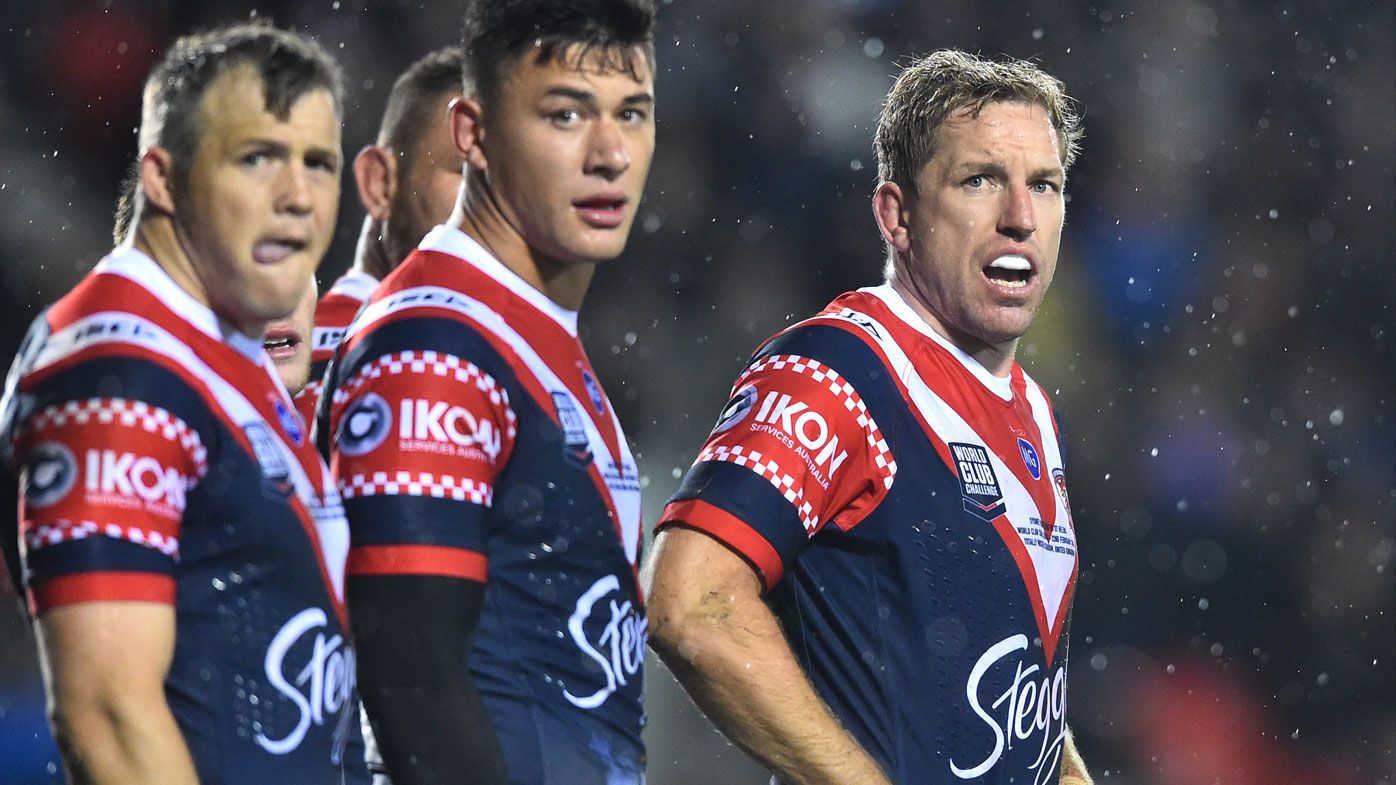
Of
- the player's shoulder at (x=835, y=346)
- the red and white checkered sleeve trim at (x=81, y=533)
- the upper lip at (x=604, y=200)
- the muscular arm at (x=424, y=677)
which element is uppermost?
the upper lip at (x=604, y=200)

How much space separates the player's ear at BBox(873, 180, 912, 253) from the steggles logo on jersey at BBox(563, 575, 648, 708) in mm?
1430

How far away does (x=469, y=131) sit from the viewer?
2.99 metres

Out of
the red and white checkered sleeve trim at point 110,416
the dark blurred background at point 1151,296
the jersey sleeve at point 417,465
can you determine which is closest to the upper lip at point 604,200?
the jersey sleeve at point 417,465

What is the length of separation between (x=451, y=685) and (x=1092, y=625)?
539 cm

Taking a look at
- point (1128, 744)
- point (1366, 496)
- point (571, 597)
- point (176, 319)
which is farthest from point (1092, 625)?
point (176, 319)

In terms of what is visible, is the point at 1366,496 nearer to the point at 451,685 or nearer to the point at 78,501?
the point at 451,685

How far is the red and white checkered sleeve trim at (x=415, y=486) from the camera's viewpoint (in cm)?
260

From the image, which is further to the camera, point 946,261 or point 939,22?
point 939,22

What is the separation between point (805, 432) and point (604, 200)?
2.63 feet

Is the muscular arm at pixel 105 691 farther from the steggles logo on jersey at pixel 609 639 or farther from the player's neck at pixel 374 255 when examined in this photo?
the player's neck at pixel 374 255

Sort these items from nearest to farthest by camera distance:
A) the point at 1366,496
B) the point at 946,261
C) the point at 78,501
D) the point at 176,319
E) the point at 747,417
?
the point at 78,501 < the point at 176,319 < the point at 747,417 < the point at 946,261 < the point at 1366,496

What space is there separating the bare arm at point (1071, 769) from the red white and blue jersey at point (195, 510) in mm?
2130

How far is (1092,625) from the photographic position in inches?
296

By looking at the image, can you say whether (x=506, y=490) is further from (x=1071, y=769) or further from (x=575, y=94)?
(x=1071, y=769)
